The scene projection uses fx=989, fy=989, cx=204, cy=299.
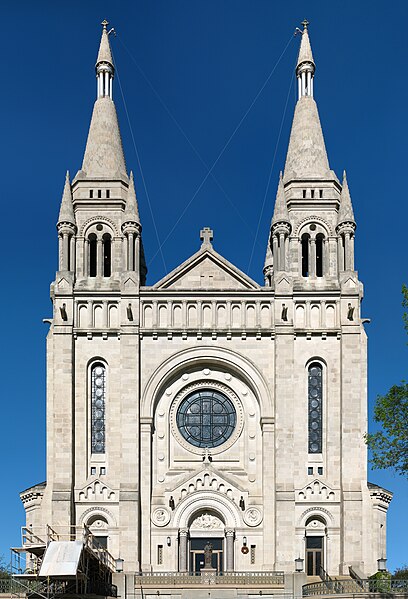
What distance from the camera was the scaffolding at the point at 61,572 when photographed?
4037cm

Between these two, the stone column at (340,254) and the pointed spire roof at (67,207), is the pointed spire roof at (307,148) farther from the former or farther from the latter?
the pointed spire roof at (67,207)

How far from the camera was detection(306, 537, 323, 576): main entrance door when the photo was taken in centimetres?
4997

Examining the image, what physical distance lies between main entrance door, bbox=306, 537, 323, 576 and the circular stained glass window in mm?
6872

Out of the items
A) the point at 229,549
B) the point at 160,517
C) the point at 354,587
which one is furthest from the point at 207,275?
the point at 354,587

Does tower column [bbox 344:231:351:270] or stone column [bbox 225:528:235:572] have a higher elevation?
tower column [bbox 344:231:351:270]

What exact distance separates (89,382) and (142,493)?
253 inches

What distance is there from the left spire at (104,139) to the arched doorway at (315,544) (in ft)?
71.1

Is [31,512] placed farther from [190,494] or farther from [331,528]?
[331,528]

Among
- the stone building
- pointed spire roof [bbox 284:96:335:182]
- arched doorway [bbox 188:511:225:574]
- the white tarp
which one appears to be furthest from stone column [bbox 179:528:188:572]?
pointed spire roof [bbox 284:96:335:182]

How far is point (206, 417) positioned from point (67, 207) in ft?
44.8

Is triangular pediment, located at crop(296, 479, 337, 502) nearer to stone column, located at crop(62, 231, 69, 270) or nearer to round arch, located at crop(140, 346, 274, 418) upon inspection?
round arch, located at crop(140, 346, 274, 418)

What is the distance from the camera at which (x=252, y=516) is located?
50.7 meters

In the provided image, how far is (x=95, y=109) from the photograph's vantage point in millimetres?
57938

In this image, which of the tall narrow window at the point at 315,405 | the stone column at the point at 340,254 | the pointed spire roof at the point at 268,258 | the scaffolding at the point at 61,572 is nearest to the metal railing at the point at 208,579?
the scaffolding at the point at 61,572
